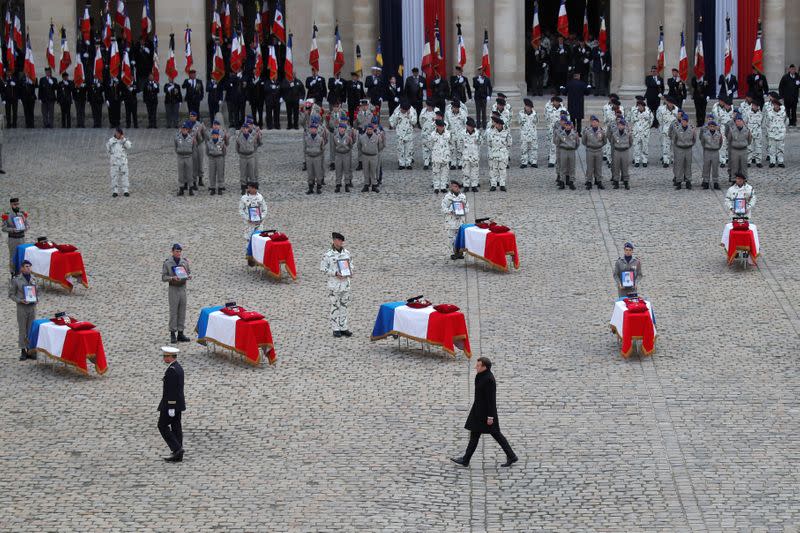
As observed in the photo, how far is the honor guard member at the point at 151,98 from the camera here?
149 feet

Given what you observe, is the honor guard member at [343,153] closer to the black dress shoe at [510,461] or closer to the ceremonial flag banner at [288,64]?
the ceremonial flag banner at [288,64]

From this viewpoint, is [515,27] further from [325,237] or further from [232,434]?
[232,434]

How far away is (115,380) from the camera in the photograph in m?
23.2

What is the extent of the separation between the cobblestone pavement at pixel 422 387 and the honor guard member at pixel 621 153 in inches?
38.1

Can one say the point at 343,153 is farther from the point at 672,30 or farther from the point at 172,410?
the point at 172,410

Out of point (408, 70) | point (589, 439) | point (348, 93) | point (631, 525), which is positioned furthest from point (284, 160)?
point (631, 525)

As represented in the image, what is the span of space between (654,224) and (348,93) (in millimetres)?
14304

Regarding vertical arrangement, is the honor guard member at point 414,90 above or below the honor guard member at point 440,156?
above

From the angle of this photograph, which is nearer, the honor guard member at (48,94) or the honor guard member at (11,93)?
the honor guard member at (48,94)

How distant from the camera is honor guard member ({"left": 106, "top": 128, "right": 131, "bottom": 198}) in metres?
35.3

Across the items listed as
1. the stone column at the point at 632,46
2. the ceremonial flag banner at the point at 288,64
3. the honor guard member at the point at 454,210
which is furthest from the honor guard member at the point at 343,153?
the stone column at the point at 632,46

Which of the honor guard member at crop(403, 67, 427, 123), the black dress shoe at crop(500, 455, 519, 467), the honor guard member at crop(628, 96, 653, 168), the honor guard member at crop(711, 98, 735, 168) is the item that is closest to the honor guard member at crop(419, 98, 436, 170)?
the honor guard member at crop(628, 96, 653, 168)

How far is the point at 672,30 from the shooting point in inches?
1876

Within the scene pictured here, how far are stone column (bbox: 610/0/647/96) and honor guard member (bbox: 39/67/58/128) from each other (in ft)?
50.6
